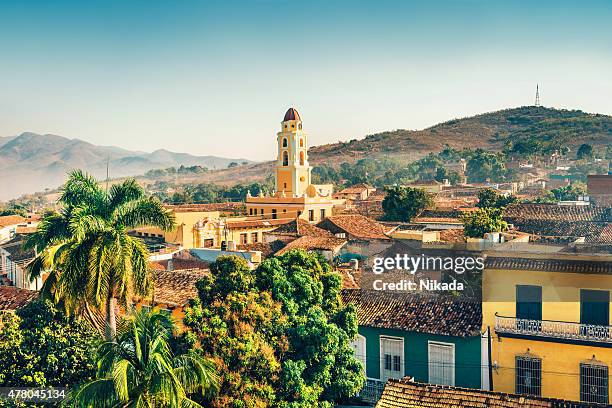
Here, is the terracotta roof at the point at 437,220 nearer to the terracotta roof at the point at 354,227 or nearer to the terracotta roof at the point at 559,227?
the terracotta roof at the point at 559,227

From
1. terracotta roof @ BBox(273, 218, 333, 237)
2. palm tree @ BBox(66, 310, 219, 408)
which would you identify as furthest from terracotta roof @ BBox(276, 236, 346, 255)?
Answer: palm tree @ BBox(66, 310, 219, 408)

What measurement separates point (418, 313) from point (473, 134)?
132732mm

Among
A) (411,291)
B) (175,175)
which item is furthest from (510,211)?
(175,175)

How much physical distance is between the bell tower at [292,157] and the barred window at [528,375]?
126 feet

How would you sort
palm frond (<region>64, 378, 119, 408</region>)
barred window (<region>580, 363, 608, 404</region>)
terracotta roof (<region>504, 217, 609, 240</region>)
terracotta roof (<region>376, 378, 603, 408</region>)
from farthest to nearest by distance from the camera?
terracotta roof (<region>504, 217, 609, 240</region>), barred window (<region>580, 363, 608, 404</region>), terracotta roof (<region>376, 378, 603, 408</region>), palm frond (<region>64, 378, 119, 408</region>)

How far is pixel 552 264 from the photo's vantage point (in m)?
14.9

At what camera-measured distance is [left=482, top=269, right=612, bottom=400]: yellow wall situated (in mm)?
→ 14273

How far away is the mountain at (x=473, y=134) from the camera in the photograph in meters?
123

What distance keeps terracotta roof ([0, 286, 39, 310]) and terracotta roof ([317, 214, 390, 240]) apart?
17811 millimetres

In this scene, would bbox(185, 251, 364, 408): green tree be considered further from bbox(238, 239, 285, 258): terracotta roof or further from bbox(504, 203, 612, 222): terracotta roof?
bbox(504, 203, 612, 222): terracotta roof

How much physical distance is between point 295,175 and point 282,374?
40.9 metres

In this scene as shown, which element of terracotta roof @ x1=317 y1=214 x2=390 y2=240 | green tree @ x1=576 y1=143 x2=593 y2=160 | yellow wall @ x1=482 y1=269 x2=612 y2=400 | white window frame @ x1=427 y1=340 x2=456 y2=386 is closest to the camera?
yellow wall @ x1=482 y1=269 x2=612 y2=400

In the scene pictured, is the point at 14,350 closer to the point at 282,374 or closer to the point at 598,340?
the point at 282,374

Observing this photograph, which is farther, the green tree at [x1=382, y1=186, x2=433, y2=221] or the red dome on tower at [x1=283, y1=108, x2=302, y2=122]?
the red dome on tower at [x1=283, y1=108, x2=302, y2=122]
